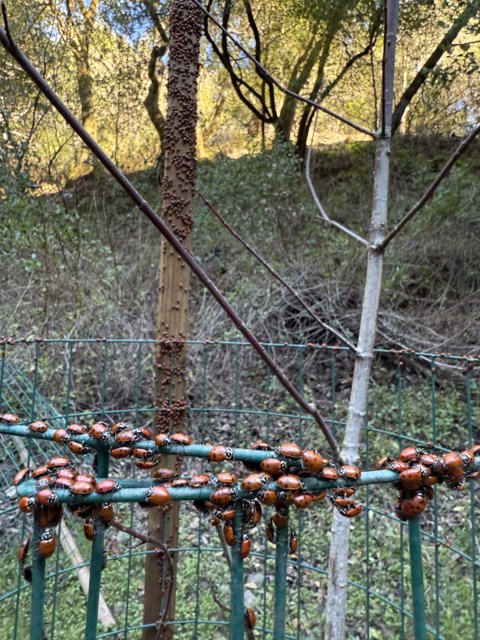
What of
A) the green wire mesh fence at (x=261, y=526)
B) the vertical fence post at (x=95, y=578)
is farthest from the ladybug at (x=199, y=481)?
the green wire mesh fence at (x=261, y=526)

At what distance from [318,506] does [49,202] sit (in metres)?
3.55

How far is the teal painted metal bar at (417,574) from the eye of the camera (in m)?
0.59

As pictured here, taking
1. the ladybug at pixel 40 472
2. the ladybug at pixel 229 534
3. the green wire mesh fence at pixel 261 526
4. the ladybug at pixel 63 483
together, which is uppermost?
the ladybug at pixel 63 483

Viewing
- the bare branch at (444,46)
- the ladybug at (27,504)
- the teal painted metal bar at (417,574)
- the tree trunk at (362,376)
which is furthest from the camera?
the bare branch at (444,46)

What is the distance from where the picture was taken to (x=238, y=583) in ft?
1.81

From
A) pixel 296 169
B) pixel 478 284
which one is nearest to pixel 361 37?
pixel 296 169

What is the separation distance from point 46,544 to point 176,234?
1561mm

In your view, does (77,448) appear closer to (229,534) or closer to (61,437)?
(61,437)

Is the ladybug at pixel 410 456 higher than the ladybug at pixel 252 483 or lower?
higher

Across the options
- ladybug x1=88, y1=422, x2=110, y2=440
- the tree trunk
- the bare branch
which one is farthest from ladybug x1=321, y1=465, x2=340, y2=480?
the bare branch

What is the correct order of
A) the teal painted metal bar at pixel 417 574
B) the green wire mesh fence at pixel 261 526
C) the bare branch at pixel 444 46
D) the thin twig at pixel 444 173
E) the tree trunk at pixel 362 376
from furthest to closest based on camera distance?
the bare branch at pixel 444 46 → the green wire mesh fence at pixel 261 526 → the tree trunk at pixel 362 376 → the thin twig at pixel 444 173 → the teal painted metal bar at pixel 417 574

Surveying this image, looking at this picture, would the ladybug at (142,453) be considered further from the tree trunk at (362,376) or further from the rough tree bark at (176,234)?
the rough tree bark at (176,234)

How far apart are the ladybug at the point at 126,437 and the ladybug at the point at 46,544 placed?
0.69 ft

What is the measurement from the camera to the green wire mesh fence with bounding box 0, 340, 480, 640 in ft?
6.29
